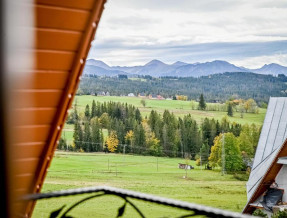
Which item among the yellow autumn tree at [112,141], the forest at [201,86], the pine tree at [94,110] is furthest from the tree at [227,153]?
the pine tree at [94,110]

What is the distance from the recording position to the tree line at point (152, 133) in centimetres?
2094

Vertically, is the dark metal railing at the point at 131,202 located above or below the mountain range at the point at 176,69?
below

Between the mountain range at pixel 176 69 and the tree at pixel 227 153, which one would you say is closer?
the tree at pixel 227 153

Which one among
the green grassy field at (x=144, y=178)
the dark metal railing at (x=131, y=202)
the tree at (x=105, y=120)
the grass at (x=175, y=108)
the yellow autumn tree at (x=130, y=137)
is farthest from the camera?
the grass at (x=175, y=108)

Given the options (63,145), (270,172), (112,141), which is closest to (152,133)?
(112,141)

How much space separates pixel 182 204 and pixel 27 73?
73 cm

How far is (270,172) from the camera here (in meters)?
8.10

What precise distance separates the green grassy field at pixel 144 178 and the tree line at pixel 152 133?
18.7 inches

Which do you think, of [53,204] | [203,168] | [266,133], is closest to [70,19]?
[266,133]

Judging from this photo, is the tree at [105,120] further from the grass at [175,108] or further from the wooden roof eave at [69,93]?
the wooden roof eave at [69,93]

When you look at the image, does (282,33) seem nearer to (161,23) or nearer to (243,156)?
(161,23)

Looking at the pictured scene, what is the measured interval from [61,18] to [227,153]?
2066 cm

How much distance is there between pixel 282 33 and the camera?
33.3m

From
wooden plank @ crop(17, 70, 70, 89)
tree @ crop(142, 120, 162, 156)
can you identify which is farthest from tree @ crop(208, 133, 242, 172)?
wooden plank @ crop(17, 70, 70, 89)
